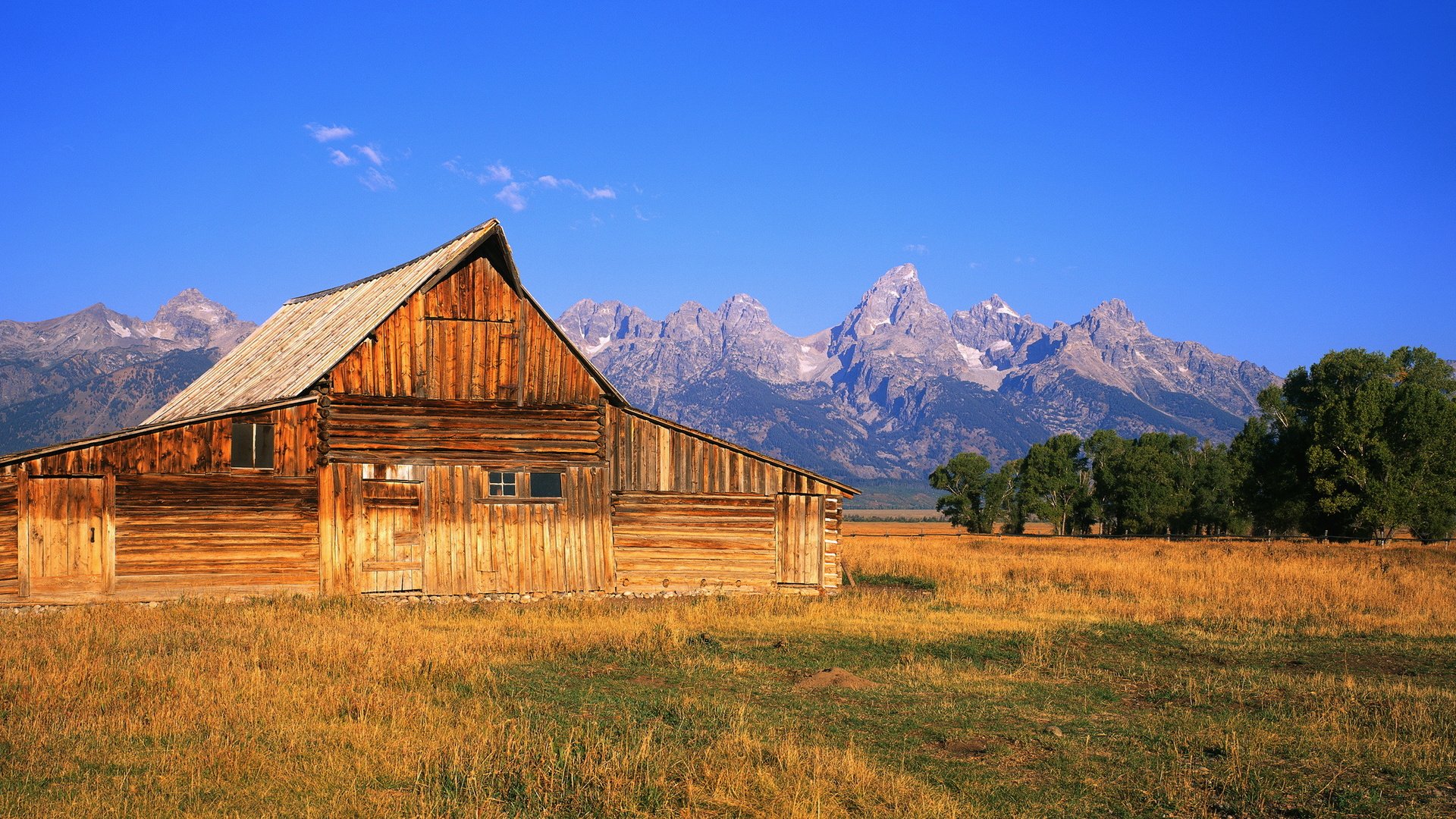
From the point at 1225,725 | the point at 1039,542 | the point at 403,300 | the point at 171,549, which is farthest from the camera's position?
the point at 1039,542

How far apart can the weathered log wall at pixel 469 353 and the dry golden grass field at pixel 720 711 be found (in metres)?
4.86

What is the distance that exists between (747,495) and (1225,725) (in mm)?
15887

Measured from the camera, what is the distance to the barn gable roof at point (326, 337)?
24359 millimetres

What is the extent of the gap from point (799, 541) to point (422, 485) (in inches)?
355

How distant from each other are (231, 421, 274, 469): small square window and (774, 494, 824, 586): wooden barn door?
11558mm

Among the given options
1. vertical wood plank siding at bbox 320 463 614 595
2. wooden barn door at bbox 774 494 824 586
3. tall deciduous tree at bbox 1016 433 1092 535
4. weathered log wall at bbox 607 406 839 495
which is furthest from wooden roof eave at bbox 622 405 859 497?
tall deciduous tree at bbox 1016 433 1092 535

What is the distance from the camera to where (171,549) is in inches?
881

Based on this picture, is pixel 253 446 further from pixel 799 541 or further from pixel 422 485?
pixel 799 541

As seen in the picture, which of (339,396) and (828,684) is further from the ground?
(339,396)

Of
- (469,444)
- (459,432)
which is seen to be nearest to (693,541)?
(469,444)

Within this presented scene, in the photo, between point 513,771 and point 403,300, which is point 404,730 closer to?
point 513,771

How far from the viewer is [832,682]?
14508 mm

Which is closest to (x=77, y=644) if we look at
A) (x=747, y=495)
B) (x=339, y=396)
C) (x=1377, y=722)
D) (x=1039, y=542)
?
(x=339, y=396)

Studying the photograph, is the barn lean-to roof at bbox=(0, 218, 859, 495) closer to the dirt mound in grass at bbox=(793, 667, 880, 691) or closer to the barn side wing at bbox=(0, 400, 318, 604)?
the barn side wing at bbox=(0, 400, 318, 604)
